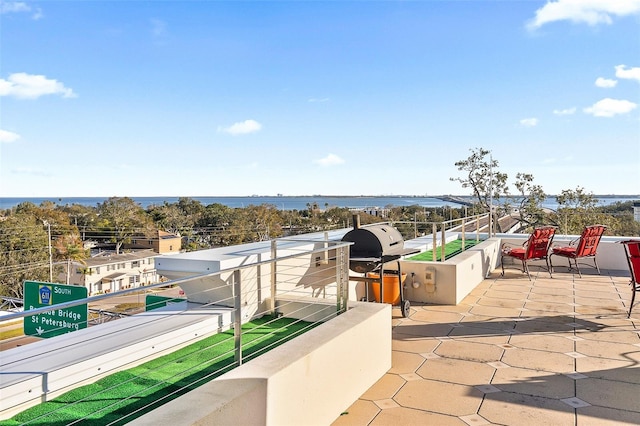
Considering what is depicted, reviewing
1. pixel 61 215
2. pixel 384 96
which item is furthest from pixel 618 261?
pixel 61 215

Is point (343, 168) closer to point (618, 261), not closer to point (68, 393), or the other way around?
point (618, 261)

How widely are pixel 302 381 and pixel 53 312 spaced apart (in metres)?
4.25

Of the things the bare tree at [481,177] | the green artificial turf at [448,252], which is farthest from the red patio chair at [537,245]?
the bare tree at [481,177]

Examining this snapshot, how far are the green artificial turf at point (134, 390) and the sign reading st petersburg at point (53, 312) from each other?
220 cm

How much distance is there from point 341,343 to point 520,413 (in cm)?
125

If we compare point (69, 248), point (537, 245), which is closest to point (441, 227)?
point (537, 245)

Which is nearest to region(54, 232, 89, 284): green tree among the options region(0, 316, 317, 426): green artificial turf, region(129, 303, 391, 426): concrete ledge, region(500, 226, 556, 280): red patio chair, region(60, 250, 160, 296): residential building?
region(60, 250, 160, 296): residential building

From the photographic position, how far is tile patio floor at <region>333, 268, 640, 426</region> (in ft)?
9.20

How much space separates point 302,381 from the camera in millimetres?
2400

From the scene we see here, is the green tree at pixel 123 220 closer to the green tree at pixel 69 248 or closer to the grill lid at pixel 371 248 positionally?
the green tree at pixel 69 248

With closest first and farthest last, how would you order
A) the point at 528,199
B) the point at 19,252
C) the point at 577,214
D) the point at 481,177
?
the point at 577,214 → the point at 528,199 → the point at 481,177 → the point at 19,252

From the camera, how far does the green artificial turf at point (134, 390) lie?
1.93 metres

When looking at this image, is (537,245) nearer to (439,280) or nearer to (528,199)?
(439,280)

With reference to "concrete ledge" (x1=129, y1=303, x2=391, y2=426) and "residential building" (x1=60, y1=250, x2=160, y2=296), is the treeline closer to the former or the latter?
"residential building" (x1=60, y1=250, x2=160, y2=296)
